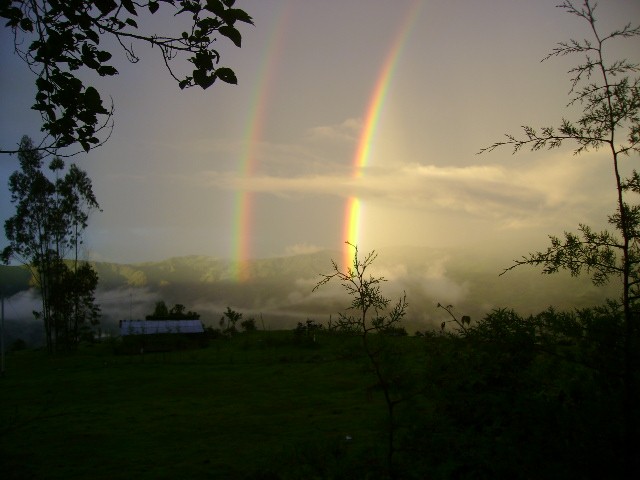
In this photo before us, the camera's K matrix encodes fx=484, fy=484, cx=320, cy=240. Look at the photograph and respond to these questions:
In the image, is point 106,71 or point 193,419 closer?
point 106,71

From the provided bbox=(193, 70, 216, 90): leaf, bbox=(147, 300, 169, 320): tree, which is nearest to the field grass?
bbox=(193, 70, 216, 90): leaf

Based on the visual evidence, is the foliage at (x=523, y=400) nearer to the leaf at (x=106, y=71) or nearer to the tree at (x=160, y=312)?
the leaf at (x=106, y=71)

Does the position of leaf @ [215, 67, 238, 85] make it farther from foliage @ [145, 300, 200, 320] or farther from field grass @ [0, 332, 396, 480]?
foliage @ [145, 300, 200, 320]

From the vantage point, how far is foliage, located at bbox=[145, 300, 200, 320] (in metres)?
43.2

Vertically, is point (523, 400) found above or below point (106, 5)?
below

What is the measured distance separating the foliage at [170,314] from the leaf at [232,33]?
138ft

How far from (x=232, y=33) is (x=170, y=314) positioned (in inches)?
1758

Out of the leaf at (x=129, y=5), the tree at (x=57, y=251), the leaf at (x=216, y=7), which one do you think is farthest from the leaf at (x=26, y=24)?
the tree at (x=57, y=251)

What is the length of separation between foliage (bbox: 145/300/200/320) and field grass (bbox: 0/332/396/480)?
2049 centimetres

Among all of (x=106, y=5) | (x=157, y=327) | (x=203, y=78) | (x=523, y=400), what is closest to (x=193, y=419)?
(x=523, y=400)

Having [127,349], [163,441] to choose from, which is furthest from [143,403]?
[127,349]

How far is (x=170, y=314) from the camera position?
44.8 meters

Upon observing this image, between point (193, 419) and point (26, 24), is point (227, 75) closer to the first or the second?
point (26, 24)

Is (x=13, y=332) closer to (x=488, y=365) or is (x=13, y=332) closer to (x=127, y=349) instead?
(x=127, y=349)
